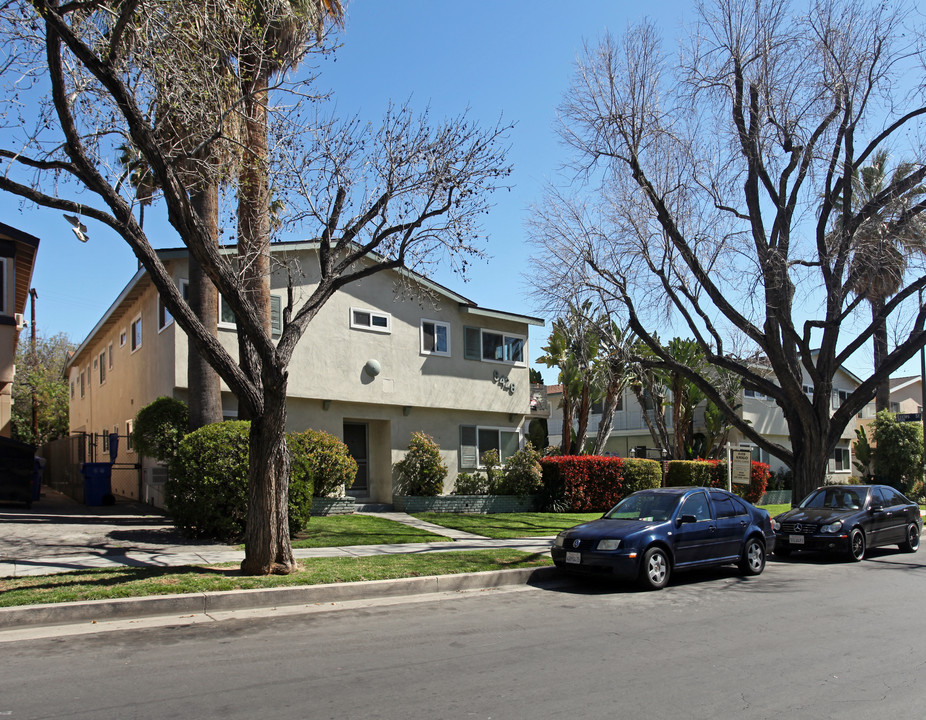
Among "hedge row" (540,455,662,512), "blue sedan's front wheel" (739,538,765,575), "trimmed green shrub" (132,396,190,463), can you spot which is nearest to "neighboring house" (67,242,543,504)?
"trimmed green shrub" (132,396,190,463)

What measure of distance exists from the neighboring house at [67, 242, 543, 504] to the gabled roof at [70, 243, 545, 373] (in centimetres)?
4

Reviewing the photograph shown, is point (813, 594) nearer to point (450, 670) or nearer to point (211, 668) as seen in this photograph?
point (450, 670)

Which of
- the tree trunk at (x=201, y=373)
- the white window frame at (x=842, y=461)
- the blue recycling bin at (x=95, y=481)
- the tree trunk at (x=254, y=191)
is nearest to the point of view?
the tree trunk at (x=254, y=191)

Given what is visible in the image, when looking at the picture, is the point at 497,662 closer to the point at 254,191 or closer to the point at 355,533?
the point at 355,533

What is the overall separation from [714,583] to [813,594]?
1.41 m

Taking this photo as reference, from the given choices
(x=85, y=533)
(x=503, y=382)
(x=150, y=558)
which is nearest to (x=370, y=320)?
(x=503, y=382)

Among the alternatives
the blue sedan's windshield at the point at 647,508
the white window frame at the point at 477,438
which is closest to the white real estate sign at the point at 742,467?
the blue sedan's windshield at the point at 647,508

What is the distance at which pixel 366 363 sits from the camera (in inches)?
795

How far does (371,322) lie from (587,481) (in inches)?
315

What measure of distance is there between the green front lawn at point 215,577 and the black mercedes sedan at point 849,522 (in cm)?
538

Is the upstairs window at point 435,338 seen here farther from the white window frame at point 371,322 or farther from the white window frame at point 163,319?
the white window frame at point 163,319

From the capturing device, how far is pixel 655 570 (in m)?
10.7

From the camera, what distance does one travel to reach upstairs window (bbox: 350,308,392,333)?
20188 mm

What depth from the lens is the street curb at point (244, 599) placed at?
8.02 m
